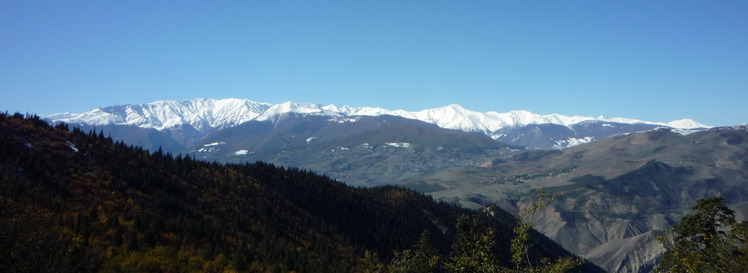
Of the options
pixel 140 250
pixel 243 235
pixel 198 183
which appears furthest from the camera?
pixel 198 183

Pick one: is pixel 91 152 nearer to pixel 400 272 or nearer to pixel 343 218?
pixel 343 218

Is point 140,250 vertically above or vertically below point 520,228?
below

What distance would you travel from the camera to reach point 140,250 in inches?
1957

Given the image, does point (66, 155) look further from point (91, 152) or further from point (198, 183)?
point (198, 183)

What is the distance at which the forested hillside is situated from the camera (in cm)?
3675

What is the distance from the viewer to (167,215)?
221 ft

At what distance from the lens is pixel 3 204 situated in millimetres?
31031

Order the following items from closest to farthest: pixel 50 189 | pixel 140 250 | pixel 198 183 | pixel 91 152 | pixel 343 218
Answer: pixel 140 250, pixel 50 189, pixel 91 152, pixel 198 183, pixel 343 218

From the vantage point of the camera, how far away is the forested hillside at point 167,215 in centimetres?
3675

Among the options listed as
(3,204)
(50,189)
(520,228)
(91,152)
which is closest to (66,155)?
(91,152)

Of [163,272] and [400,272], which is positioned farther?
[163,272]

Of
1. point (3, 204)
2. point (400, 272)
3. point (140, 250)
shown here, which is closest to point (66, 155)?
point (140, 250)

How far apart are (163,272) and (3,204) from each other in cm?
1842

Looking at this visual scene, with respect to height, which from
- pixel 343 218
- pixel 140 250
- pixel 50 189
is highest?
pixel 50 189
